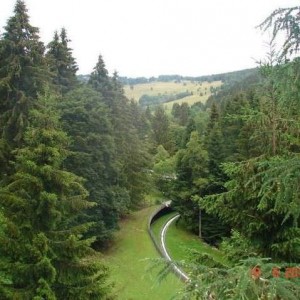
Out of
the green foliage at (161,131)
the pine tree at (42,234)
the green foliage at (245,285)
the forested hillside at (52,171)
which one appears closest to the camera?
the green foliage at (245,285)

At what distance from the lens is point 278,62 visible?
571 centimetres

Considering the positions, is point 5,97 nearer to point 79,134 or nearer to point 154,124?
point 79,134

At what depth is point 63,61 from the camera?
113 ft

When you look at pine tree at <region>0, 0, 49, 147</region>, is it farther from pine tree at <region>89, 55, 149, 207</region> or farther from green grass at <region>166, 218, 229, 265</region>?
pine tree at <region>89, 55, 149, 207</region>

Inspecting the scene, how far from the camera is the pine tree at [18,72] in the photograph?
21422 millimetres

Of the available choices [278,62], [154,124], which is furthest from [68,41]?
[154,124]

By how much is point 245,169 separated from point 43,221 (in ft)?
23.8

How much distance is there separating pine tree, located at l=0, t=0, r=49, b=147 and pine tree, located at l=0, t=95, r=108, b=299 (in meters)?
7.19

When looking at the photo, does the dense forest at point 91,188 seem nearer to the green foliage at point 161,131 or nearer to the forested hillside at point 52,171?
the forested hillside at point 52,171

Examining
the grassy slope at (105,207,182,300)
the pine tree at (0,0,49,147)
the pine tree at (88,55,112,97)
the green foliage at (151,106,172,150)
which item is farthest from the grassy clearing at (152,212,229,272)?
the green foliage at (151,106,172,150)

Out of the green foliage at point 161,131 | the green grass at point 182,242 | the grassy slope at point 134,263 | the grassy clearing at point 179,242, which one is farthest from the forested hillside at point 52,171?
the green foliage at point 161,131

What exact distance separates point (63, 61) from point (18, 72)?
44.3 ft

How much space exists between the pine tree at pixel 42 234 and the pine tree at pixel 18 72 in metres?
7.19
